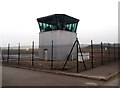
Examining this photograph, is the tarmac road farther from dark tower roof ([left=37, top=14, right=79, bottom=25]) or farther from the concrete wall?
dark tower roof ([left=37, top=14, right=79, bottom=25])

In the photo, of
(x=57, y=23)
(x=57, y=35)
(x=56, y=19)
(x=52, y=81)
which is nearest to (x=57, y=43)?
(x=57, y=35)

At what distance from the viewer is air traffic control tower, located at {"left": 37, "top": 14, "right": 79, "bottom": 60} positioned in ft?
79.1

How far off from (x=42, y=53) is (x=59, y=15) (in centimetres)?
716

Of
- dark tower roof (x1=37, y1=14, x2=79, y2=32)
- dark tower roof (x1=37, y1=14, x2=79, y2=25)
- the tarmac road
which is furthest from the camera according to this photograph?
dark tower roof (x1=37, y1=14, x2=79, y2=32)

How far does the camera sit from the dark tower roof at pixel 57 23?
79.3 ft

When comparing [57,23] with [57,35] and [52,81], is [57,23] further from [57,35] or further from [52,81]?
[52,81]

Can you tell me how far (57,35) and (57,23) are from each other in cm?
191

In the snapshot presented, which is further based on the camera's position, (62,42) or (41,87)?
(62,42)

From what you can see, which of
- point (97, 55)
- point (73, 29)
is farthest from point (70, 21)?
point (97, 55)

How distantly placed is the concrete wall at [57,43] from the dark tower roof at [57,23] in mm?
733

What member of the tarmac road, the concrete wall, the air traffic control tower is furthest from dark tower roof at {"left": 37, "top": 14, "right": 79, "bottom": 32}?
the tarmac road

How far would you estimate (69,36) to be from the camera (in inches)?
1011

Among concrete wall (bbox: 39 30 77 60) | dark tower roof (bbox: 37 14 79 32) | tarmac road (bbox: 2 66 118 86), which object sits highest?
dark tower roof (bbox: 37 14 79 32)

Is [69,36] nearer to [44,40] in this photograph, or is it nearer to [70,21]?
[70,21]
